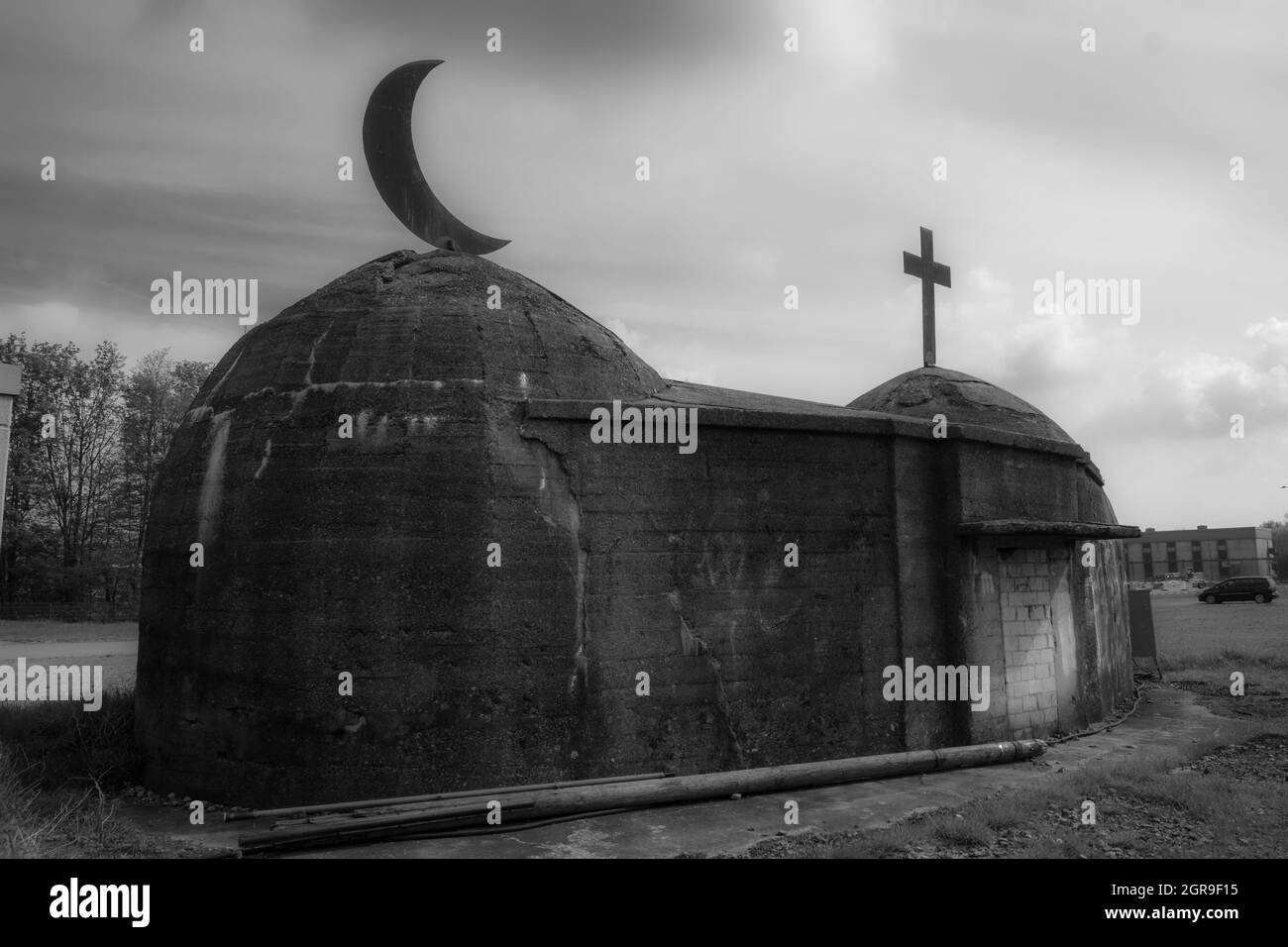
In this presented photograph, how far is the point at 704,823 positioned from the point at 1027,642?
4.85m

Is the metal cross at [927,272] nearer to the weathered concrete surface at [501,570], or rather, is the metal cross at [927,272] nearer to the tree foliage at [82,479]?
the weathered concrete surface at [501,570]

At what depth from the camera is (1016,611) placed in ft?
31.9

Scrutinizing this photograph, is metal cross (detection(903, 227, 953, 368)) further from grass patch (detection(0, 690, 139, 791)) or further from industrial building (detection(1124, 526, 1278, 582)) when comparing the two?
industrial building (detection(1124, 526, 1278, 582))

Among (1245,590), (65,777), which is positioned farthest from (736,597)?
(1245,590)

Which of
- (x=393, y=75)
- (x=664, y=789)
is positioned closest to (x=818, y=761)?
(x=664, y=789)

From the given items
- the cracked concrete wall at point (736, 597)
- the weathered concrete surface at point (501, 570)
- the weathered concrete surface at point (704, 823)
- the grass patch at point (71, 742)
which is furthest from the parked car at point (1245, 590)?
the grass patch at point (71, 742)

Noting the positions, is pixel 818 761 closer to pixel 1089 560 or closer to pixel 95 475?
pixel 1089 560

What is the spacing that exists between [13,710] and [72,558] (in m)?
24.3

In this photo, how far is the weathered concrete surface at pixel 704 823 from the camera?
6.10 metres

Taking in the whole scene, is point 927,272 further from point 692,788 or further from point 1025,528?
point 692,788

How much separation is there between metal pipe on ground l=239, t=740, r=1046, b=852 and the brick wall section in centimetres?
73

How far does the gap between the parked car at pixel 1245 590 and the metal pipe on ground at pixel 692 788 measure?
32.8 meters

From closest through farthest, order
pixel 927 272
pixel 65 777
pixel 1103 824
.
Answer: pixel 1103 824 → pixel 65 777 → pixel 927 272

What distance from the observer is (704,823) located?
6746mm
